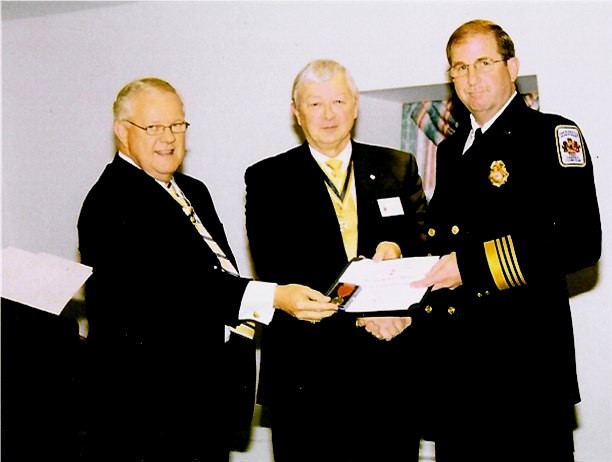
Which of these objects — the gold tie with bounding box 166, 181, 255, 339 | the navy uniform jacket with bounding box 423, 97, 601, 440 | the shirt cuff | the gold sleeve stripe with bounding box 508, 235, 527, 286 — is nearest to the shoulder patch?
the navy uniform jacket with bounding box 423, 97, 601, 440

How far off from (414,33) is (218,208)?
1338 millimetres

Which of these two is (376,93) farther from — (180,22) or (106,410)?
(106,410)

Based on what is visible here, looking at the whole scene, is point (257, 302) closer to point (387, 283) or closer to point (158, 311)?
point (158, 311)

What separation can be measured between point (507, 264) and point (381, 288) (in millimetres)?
361

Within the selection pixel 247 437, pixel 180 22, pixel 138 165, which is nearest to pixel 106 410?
pixel 138 165

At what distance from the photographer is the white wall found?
11.9 feet

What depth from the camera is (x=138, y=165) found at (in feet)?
9.42

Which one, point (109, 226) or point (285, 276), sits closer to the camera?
point (109, 226)

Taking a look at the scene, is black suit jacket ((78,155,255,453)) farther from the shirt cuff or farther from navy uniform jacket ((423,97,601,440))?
navy uniform jacket ((423,97,601,440))

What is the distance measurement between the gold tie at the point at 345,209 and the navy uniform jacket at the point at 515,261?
33 cm

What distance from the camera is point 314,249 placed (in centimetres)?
284

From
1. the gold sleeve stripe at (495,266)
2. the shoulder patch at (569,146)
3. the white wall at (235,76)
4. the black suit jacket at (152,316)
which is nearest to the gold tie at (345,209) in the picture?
the black suit jacket at (152,316)

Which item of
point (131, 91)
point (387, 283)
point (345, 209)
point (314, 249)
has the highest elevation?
point (131, 91)

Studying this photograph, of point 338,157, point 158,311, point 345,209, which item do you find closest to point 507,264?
point 345,209
